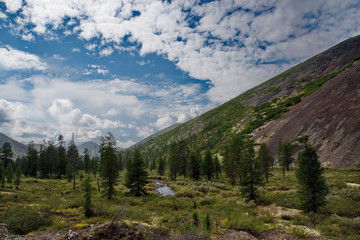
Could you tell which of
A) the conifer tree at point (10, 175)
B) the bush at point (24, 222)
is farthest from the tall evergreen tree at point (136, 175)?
the conifer tree at point (10, 175)

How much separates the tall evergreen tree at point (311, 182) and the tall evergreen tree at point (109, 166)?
86.3ft

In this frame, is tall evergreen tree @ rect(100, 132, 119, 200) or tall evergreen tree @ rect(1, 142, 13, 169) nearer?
tall evergreen tree @ rect(100, 132, 119, 200)

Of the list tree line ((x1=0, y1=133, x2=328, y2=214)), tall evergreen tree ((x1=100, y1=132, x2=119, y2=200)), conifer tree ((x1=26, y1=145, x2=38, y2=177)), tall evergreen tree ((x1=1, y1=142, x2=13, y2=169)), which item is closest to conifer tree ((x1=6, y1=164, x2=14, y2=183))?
tree line ((x1=0, y1=133, x2=328, y2=214))

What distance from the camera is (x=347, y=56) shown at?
5084 inches

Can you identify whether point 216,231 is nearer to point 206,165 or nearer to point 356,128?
point 206,165

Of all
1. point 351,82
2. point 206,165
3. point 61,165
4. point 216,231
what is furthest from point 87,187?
point 351,82

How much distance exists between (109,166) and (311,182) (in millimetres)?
28022

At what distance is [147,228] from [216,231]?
513 centimetres

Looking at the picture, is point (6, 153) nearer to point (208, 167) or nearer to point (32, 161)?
point (32, 161)

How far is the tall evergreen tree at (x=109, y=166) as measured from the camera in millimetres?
28562

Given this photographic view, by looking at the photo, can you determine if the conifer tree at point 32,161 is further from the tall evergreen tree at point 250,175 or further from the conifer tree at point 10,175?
the tall evergreen tree at point 250,175

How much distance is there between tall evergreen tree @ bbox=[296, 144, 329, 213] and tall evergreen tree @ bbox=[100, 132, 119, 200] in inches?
1036

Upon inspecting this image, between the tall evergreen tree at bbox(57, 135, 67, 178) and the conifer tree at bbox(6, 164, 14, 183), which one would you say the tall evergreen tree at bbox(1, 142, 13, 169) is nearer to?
the tall evergreen tree at bbox(57, 135, 67, 178)

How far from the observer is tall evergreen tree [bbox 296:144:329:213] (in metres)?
16.1
